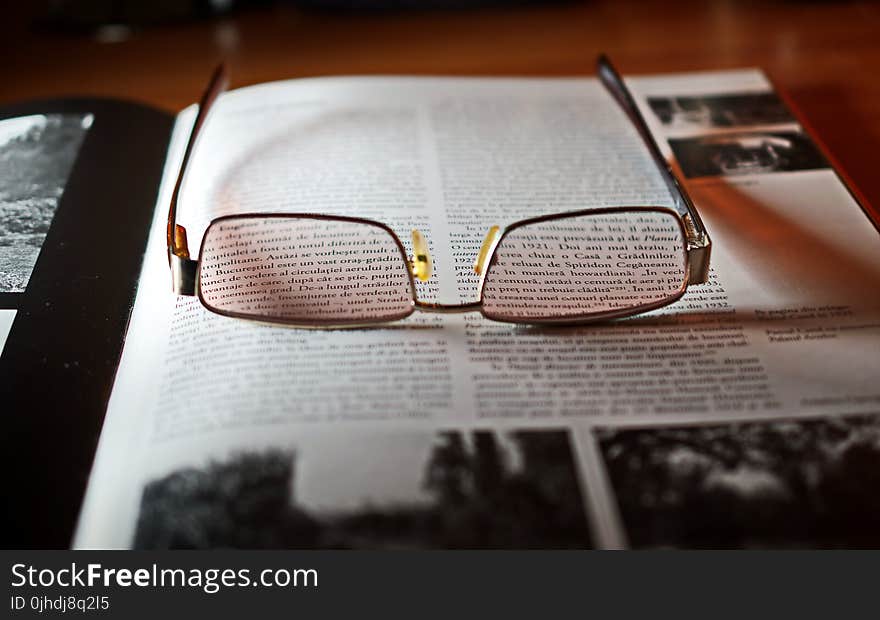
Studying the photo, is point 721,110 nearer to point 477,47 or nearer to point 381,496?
point 477,47

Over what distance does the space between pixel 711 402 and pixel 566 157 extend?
0.95ft

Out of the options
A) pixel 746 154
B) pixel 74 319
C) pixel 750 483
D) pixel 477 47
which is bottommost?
pixel 750 483

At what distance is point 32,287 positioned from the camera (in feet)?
1.77

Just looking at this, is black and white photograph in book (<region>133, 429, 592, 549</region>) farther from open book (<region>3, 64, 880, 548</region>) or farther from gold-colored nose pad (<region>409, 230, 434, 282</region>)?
gold-colored nose pad (<region>409, 230, 434, 282</region>)

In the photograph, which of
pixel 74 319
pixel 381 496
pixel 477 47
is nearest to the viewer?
pixel 381 496

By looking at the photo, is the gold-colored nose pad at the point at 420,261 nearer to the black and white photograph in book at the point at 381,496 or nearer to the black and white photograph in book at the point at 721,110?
the black and white photograph in book at the point at 381,496

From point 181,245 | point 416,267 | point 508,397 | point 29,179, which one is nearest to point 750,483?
point 508,397

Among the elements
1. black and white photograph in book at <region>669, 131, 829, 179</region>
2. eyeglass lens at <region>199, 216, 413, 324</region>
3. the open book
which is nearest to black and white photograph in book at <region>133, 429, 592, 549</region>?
the open book

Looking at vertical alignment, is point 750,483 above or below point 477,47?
below

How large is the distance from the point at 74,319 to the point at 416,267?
22 centimetres

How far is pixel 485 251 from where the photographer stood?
55cm

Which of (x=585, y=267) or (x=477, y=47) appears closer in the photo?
A: (x=585, y=267)

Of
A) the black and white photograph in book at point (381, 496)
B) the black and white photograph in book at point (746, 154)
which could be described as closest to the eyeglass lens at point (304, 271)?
the black and white photograph in book at point (381, 496)

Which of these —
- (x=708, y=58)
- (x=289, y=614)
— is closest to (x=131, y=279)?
(x=289, y=614)
